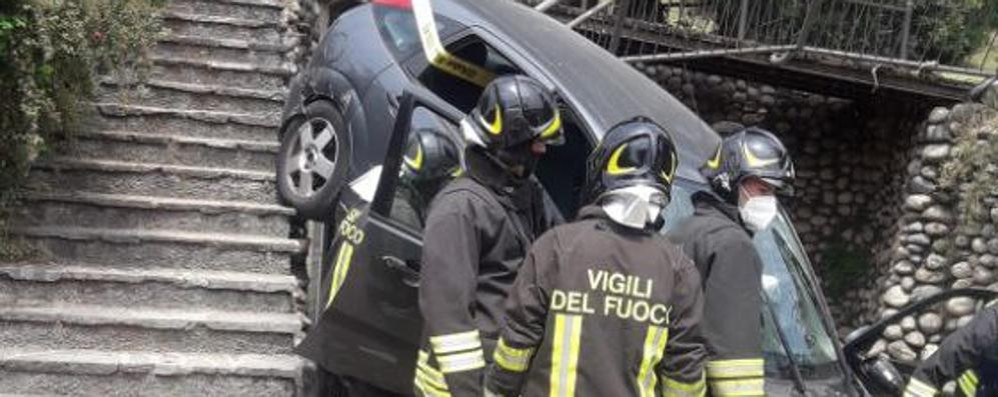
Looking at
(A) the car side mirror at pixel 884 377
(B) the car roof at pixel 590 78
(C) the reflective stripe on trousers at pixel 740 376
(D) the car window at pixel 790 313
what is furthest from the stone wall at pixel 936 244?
(C) the reflective stripe on trousers at pixel 740 376

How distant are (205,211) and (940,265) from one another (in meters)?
6.07

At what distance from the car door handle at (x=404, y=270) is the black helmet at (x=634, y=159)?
1003 millimetres

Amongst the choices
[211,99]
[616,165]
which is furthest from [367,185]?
[211,99]

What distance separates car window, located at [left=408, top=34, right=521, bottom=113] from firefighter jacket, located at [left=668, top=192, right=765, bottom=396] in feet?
5.38

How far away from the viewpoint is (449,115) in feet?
14.5

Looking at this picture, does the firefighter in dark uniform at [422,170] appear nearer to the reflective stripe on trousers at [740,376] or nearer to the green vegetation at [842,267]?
the reflective stripe on trousers at [740,376]

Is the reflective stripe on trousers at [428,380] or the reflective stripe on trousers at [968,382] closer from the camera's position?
the reflective stripe on trousers at [428,380]

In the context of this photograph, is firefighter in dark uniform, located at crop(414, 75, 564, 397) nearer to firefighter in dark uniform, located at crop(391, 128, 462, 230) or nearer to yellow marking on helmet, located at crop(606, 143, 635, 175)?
yellow marking on helmet, located at crop(606, 143, 635, 175)

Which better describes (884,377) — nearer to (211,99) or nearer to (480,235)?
(480,235)

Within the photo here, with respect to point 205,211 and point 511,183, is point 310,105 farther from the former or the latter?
point 511,183

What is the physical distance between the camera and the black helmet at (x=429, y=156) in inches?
166

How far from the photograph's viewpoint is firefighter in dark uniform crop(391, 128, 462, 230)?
13.8 ft

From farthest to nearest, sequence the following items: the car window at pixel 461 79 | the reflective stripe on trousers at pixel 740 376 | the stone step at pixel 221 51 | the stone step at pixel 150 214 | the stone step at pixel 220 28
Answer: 1. the stone step at pixel 220 28
2. the stone step at pixel 221 51
3. the stone step at pixel 150 214
4. the car window at pixel 461 79
5. the reflective stripe on trousers at pixel 740 376

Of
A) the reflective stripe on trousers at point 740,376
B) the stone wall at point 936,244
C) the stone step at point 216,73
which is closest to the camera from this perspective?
the reflective stripe on trousers at point 740,376
